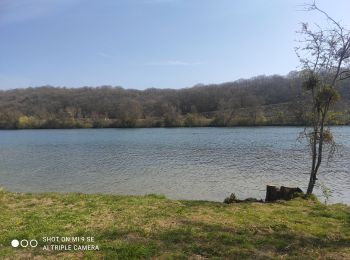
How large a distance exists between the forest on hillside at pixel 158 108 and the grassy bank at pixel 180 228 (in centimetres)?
6968

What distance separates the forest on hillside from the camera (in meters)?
112

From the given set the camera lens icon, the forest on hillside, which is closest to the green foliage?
the camera lens icon

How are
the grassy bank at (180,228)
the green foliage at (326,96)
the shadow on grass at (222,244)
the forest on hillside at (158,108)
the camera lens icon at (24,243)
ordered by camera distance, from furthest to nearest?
the forest on hillside at (158,108), the green foliage at (326,96), the camera lens icon at (24,243), the grassy bank at (180,228), the shadow on grass at (222,244)

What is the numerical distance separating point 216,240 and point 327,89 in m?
8.57

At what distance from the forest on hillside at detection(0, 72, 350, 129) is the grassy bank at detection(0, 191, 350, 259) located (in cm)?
6968

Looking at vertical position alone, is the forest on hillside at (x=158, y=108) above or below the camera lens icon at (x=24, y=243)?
above

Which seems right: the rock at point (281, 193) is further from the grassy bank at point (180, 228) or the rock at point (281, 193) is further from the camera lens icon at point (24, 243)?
the camera lens icon at point (24, 243)

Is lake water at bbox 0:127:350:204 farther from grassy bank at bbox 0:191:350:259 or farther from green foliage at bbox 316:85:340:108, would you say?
grassy bank at bbox 0:191:350:259

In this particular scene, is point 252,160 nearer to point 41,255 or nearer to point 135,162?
point 135,162

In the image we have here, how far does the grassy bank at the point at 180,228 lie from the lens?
7359 mm

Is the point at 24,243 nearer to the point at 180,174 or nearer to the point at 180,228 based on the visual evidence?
the point at 180,228

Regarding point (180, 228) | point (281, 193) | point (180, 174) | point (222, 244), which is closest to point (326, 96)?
point (281, 193)

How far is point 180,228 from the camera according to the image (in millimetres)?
8953

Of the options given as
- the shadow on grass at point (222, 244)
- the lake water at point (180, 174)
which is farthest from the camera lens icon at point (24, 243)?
the lake water at point (180, 174)
